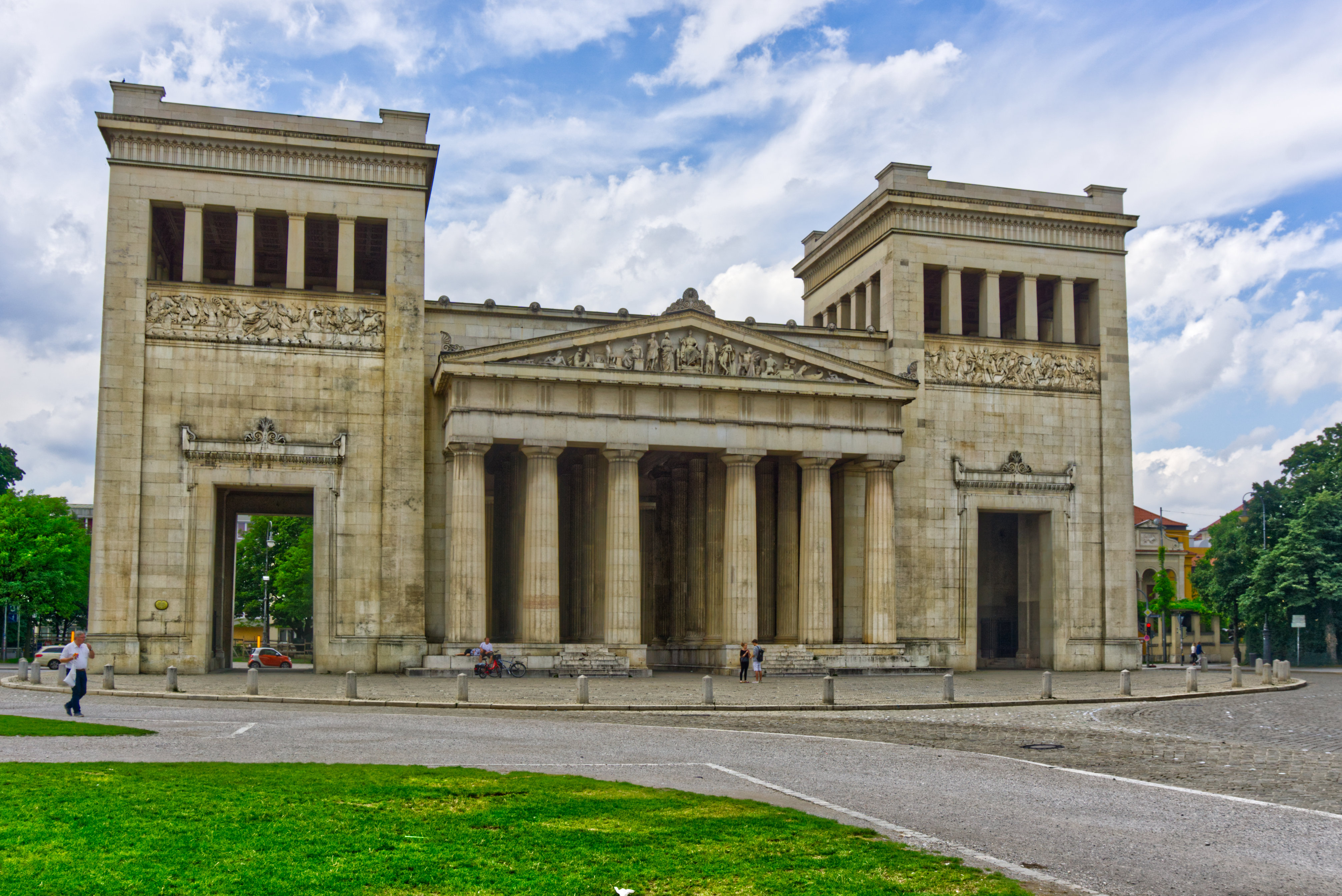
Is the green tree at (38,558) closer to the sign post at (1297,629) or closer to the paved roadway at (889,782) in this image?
the paved roadway at (889,782)

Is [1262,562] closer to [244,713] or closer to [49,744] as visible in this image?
[244,713]

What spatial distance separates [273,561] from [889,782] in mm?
85718

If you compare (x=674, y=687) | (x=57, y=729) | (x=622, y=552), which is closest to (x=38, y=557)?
(x=622, y=552)

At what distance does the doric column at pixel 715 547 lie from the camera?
54.1 metres

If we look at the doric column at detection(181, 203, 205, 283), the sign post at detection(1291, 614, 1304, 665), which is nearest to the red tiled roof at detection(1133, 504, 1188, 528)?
the sign post at detection(1291, 614, 1304, 665)

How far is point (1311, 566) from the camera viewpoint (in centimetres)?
7456

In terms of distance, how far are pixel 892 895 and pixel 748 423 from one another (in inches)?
1698

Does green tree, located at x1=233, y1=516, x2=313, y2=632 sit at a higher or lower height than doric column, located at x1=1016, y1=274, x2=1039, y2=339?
lower

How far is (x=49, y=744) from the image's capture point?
2059 centimetres

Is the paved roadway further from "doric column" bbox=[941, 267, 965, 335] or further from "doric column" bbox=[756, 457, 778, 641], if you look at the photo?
"doric column" bbox=[941, 267, 965, 335]

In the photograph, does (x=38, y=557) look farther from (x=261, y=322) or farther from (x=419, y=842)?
(x=419, y=842)

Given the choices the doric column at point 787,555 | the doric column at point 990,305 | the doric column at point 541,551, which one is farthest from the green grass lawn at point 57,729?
the doric column at point 990,305

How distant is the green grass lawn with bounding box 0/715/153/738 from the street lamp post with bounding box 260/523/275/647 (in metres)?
61.3

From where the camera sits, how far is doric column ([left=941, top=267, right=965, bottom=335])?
6006cm
